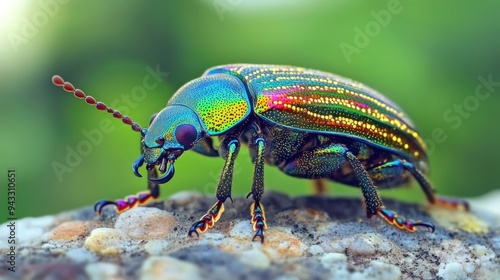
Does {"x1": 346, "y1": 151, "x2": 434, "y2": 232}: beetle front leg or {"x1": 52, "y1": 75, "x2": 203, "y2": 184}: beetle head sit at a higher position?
{"x1": 52, "y1": 75, "x2": 203, "y2": 184}: beetle head

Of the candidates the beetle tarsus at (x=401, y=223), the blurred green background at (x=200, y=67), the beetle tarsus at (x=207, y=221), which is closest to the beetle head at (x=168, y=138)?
the beetle tarsus at (x=207, y=221)

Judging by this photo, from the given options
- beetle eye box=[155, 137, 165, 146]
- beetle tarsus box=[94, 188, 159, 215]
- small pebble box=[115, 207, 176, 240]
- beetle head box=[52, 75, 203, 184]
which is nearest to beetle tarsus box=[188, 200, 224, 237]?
small pebble box=[115, 207, 176, 240]

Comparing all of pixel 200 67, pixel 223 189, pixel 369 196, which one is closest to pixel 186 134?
pixel 223 189

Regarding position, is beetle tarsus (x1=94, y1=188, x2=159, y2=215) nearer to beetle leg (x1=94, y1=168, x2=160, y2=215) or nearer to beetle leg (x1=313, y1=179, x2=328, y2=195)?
beetle leg (x1=94, y1=168, x2=160, y2=215)

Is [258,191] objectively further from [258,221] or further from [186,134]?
[186,134]

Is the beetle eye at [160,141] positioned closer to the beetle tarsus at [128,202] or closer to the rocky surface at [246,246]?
the rocky surface at [246,246]

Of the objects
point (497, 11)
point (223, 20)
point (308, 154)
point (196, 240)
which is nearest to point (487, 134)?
point (497, 11)

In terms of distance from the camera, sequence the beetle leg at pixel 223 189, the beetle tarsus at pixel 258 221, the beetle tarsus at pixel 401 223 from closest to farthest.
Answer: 1. the beetle tarsus at pixel 258 221
2. the beetle leg at pixel 223 189
3. the beetle tarsus at pixel 401 223

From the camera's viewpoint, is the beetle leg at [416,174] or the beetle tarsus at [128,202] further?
the beetle leg at [416,174]
